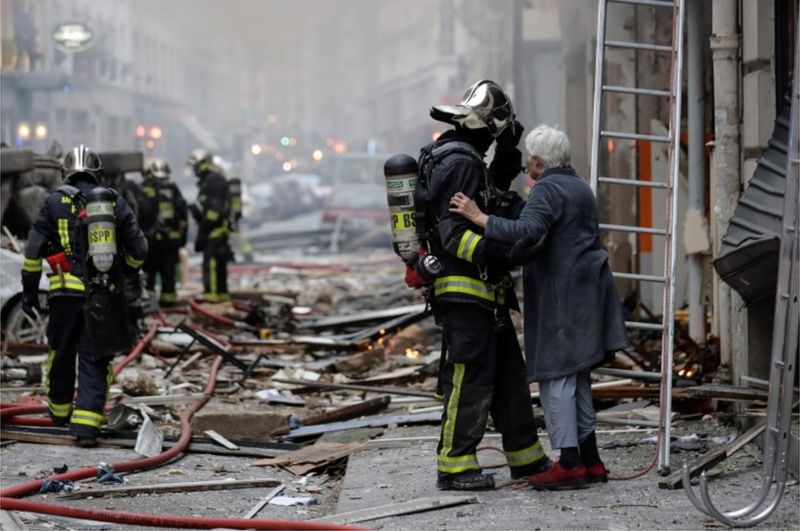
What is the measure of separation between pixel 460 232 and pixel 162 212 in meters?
10.9

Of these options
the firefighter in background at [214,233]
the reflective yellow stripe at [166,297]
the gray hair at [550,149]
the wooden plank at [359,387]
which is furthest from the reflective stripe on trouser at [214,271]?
the gray hair at [550,149]

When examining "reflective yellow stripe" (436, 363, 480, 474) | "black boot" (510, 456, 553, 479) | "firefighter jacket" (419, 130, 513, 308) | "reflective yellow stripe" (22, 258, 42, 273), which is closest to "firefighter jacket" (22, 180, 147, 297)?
"reflective yellow stripe" (22, 258, 42, 273)

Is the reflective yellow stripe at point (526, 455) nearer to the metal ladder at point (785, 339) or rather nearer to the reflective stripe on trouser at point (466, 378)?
→ the reflective stripe on trouser at point (466, 378)

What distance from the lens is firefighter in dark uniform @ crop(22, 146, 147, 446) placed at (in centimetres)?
834

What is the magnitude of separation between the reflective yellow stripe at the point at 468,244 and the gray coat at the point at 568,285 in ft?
0.30

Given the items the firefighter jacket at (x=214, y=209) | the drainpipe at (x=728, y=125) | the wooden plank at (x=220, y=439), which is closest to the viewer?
the drainpipe at (x=728, y=125)

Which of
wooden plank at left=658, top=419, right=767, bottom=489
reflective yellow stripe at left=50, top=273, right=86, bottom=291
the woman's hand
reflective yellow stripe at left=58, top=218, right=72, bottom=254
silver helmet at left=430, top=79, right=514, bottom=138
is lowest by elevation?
wooden plank at left=658, top=419, right=767, bottom=489

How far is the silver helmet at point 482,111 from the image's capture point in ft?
21.0

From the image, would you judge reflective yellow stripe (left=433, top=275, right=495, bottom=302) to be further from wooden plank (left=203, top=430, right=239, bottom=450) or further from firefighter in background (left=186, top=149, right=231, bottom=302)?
firefighter in background (left=186, top=149, right=231, bottom=302)

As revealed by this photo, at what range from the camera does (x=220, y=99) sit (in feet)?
294

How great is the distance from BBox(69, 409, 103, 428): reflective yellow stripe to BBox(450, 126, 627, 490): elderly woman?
121 inches

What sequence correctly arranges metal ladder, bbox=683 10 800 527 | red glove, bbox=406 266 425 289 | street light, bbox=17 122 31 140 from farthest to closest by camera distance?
street light, bbox=17 122 31 140
red glove, bbox=406 266 425 289
metal ladder, bbox=683 10 800 527

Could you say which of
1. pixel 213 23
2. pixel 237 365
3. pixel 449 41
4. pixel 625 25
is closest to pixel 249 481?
pixel 237 365

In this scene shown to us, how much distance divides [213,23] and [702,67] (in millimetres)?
66700
